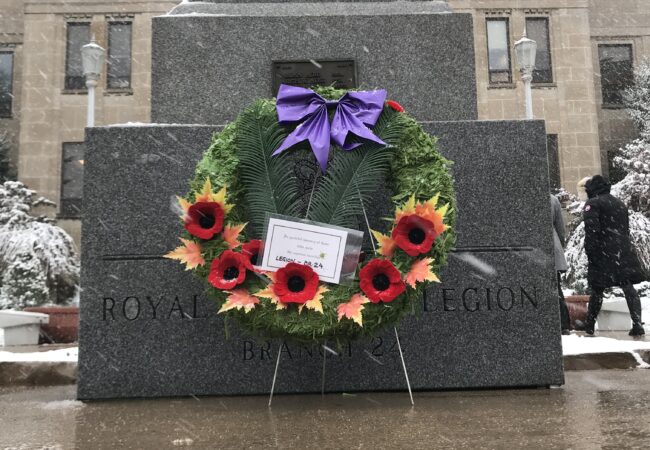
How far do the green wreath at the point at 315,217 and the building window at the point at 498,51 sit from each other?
67.4 ft

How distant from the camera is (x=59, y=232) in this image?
20.4m

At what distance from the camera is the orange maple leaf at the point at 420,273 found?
396cm

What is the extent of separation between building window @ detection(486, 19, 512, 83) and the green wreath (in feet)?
67.4

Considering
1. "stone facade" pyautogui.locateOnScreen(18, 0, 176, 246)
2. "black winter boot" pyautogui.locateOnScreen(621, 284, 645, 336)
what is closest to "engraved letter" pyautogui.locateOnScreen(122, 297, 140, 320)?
"black winter boot" pyautogui.locateOnScreen(621, 284, 645, 336)

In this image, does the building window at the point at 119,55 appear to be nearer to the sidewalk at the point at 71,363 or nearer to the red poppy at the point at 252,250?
the sidewalk at the point at 71,363

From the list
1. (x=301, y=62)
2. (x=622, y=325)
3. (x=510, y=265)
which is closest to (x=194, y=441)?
(x=510, y=265)

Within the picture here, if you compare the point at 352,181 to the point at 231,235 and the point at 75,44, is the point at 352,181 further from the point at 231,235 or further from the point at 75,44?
the point at 75,44

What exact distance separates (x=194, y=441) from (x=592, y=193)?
7013 mm

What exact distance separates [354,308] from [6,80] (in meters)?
24.9

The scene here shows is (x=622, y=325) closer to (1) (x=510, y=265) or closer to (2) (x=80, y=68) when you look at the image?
(1) (x=510, y=265)

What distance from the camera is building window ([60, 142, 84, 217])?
2361 centimetres

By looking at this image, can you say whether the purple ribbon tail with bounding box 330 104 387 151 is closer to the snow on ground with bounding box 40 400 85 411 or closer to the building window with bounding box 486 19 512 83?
the snow on ground with bounding box 40 400 85 411

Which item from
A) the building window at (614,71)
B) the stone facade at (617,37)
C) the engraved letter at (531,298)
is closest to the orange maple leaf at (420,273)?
the engraved letter at (531,298)

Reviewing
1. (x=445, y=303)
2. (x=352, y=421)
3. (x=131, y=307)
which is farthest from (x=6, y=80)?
(x=352, y=421)
